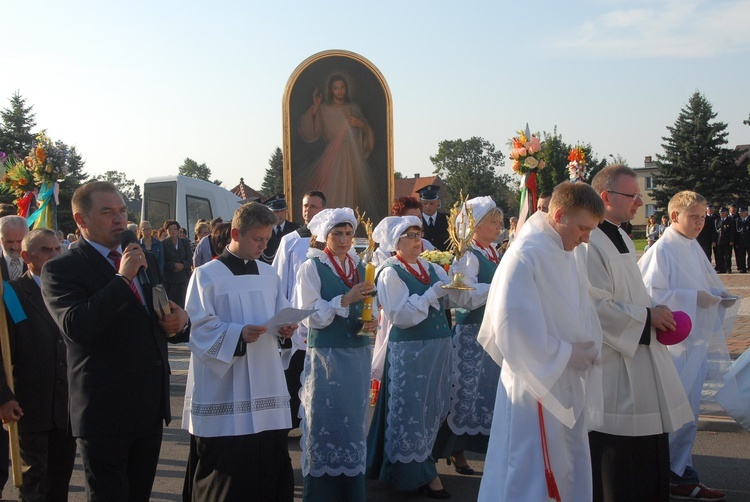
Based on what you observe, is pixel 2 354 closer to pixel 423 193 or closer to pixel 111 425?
pixel 111 425

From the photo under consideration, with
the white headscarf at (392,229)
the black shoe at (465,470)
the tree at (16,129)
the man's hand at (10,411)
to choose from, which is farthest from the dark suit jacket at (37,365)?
the tree at (16,129)

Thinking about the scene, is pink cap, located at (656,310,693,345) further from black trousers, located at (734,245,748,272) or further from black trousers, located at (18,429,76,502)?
black trousers, located at (734,245,748,272)

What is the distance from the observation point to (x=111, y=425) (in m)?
4.03

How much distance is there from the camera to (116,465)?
13.3 ft

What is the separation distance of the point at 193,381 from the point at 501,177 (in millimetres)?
82899

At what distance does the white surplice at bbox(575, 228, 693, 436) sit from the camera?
181 inches

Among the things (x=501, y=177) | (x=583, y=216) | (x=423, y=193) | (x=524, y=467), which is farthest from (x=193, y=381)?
(x=501, y=177)

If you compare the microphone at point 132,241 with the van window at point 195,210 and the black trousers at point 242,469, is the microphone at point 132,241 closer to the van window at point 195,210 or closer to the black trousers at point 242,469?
the black trousers at point 242,469

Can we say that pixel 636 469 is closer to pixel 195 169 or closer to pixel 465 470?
pixel 465 470

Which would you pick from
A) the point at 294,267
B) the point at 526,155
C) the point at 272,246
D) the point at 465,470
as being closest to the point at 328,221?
the point at 294,267

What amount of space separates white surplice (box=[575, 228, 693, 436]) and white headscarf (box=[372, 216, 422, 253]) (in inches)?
67.6

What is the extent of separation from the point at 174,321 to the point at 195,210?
1926cm

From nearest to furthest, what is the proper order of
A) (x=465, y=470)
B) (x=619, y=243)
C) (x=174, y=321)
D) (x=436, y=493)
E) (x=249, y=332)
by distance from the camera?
(x=174, y=321), (x=249, y=332), (x=619, y=243), (x=436, y=493), (x=465, y=470)

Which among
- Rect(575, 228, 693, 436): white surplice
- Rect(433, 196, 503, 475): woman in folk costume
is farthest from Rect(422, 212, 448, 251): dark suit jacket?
Rect(575, 228, 693, 436): white surplice
